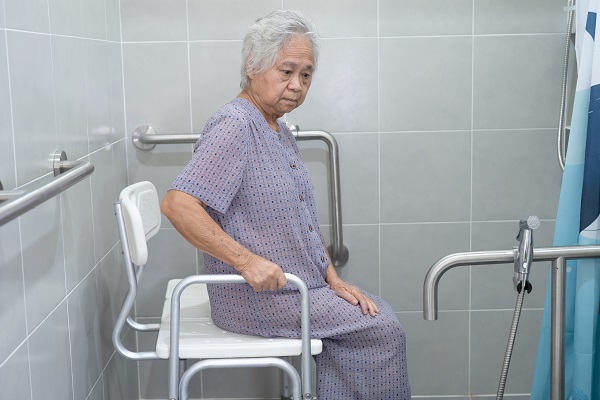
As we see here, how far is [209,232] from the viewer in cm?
188

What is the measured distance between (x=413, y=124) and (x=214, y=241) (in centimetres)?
109

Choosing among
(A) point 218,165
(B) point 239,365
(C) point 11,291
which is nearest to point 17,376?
(C) point 11,291

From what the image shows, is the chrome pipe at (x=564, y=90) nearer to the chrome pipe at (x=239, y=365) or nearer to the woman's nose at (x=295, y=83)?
the woman's nose at (x=295, y=83)

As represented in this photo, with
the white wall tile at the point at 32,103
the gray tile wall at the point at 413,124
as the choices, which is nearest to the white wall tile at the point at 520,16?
the gray tile wall at the point at 413,124

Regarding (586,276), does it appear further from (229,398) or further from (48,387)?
(229,398)

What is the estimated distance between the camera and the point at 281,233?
6.64 feet

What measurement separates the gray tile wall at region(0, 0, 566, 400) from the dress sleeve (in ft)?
1.90

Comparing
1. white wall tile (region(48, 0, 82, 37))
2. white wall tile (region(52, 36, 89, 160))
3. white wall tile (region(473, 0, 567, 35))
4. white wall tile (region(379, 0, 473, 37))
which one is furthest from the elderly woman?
white wall tile (region(473, 0, 567, 35))

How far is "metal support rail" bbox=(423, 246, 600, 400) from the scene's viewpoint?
1.49 meters

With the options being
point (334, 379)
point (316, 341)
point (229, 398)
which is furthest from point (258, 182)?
point (229, 398)

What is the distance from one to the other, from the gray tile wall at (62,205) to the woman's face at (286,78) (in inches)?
18.5

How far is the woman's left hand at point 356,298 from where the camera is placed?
207cm

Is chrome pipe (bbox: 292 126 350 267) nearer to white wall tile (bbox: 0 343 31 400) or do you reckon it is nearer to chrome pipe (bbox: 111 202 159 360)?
chrome pipe (bbox: 111 202 159 360)

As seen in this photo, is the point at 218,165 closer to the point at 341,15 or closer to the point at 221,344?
the point at 221,344
